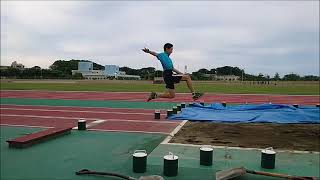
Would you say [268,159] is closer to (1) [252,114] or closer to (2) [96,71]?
(2) [96,71]

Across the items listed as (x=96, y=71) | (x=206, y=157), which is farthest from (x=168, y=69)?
(x=206, y=157)

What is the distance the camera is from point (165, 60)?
18.0 feet

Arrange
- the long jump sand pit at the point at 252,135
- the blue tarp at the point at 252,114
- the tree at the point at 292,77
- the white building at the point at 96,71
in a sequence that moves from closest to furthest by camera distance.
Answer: the white building at the point at 96,71 → the long jump sand pit at the point at 252,135 → the blue tarp at the point at 252,114 → the tree at the point at 292,77

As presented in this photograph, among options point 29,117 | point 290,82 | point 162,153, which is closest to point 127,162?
point 162,153

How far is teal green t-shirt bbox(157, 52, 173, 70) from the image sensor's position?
5470 mm

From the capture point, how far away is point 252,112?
49.8 ft

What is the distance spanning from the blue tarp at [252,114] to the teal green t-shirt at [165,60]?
832 cm

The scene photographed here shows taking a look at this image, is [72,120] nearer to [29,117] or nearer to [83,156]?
[29,117]

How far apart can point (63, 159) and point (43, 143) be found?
1886 mm

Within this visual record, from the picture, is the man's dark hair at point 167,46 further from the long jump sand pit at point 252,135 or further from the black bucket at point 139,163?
the long jump sand pit at point 252,135

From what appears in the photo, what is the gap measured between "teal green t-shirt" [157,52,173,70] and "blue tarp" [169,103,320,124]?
832 centimetres

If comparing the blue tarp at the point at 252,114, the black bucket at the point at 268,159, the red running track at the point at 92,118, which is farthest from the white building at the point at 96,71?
the blue tarp at the point at 252,114

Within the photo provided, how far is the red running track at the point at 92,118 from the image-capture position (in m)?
12.3

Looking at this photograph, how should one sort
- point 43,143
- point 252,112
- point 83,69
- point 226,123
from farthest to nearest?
point 252,112
point 226,123
point 43,143
point 83,69
